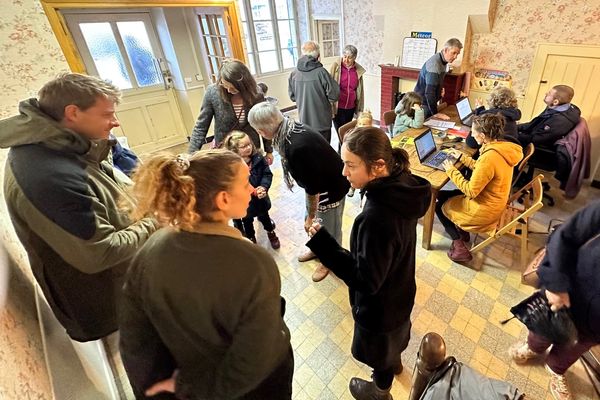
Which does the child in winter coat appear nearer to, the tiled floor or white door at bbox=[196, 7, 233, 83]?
the tiled floor

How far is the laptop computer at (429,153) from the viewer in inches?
97.4

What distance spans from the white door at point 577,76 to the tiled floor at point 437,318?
1.25 m

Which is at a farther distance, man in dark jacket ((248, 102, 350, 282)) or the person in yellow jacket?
the person in yellow jacket

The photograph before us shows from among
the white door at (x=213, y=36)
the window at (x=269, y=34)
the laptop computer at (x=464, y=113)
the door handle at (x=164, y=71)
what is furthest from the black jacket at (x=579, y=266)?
the window at (x=269, y=34)

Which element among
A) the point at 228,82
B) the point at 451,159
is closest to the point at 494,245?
the point at 451,159

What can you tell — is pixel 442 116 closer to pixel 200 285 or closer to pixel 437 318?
pixel 437 318

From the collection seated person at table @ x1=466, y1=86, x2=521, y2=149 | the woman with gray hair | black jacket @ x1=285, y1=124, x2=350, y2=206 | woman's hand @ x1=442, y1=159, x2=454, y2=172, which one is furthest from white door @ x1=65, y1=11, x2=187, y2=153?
seated person at table @ x1=466, y1=86, x2=521, y2=149

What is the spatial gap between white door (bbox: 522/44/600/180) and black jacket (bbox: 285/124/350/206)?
121 inches

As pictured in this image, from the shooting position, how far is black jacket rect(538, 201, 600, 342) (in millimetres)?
1149

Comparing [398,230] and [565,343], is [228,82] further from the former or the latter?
[565,343]

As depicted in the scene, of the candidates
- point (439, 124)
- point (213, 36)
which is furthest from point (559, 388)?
point (213, 36)

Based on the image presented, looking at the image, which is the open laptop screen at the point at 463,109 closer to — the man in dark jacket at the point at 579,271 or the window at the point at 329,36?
the man in dark jacket at the point at 579,271

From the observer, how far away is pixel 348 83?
3646 mm

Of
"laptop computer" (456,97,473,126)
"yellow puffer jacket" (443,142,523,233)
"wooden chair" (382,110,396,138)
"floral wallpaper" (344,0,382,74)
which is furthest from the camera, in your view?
"floral wallpaper" (344,0,382,74)
